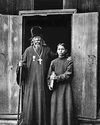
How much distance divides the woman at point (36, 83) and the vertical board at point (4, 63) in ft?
1.22

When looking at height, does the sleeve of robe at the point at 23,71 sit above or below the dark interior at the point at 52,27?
below

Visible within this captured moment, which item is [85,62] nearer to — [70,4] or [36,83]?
[36,83]


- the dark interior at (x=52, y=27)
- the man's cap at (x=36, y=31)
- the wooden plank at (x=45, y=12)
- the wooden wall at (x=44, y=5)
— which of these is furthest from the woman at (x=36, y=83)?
the wooden wall at (x=44, y=5)

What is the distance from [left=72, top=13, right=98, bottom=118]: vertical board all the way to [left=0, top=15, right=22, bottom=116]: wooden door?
1072mm

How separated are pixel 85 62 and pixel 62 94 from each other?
73 cm

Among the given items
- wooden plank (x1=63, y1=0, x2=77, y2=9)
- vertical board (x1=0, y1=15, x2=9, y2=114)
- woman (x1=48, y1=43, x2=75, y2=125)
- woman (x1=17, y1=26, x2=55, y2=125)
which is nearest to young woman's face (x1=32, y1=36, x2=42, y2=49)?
woman (x1=17, y1=26, x2=55, y2=125)

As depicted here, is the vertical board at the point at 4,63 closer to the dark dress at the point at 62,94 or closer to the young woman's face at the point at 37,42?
the young woman's face at the point at 37,42

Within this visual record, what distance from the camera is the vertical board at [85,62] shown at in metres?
7.65

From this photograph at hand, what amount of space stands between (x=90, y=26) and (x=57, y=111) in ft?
5.53

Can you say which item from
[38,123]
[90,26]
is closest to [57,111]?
[38,123]

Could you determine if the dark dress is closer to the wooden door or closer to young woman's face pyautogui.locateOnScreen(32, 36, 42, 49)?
young woman's face pyautogui.locateOnScreen(32, 36, 42, 49)

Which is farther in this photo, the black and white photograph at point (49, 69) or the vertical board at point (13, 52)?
the vertical board at point (13, 52)

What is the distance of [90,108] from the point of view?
7664mm

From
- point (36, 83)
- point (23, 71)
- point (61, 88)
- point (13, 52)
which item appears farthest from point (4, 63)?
point (61, 88)
